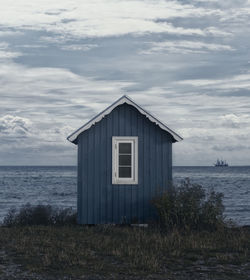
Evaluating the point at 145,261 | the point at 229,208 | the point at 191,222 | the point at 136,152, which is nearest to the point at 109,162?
the point at 136,152

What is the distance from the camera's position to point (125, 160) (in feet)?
61.0

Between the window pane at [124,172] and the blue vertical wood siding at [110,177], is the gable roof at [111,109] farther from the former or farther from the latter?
the window pane at [124,172]

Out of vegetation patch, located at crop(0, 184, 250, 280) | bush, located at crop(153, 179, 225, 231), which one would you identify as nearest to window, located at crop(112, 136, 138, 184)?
bush, located at crop(153, 179, 225, 231)

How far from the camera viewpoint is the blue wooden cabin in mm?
18516

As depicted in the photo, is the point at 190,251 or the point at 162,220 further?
the point at 162,220

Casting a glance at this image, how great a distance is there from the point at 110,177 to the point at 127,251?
17.6 feet

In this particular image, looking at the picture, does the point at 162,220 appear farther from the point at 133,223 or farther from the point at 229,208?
the point at 229,208

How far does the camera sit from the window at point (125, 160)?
18.5 m

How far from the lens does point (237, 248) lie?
562 inches

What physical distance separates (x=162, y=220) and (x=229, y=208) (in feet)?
65.1

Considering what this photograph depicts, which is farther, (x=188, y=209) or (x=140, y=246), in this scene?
(x=188, y=209)

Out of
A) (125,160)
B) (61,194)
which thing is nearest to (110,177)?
(125,160)

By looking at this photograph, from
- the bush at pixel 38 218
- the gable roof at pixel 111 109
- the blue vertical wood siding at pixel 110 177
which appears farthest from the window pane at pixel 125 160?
the bush at pixel 38 218

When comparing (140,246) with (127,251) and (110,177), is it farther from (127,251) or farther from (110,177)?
(110,177)
